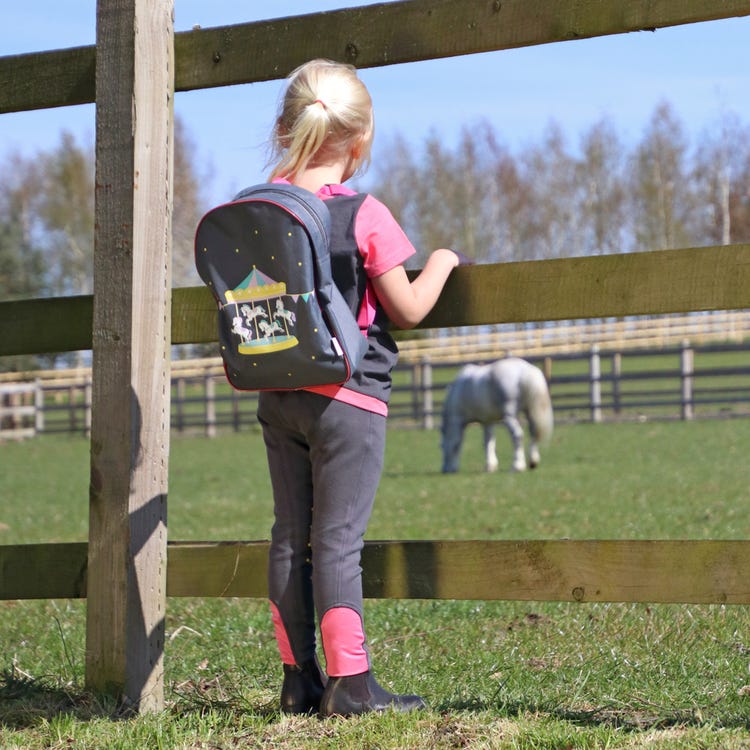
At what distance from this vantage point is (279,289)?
100 inches

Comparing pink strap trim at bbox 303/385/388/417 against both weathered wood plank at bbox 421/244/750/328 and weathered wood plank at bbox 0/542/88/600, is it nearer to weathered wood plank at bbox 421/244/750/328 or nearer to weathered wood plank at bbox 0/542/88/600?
weathered wood plank at bbox 421/244/750/328

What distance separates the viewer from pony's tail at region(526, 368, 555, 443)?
53.3 ft

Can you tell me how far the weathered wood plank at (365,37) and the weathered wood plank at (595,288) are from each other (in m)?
0.55

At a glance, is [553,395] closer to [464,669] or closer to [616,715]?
[464,669]

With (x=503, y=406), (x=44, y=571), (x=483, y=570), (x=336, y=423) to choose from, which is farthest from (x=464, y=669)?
(x=503, y=406)

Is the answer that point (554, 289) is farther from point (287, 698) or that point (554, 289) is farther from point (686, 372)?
point (686, 372)

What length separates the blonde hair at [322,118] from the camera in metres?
2.68

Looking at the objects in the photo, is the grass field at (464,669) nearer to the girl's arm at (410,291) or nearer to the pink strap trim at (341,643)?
the pink strap trim at (341,643)

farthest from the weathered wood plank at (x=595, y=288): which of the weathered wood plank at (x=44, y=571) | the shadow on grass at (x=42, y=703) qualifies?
the shadow on grass at (x=42, y=703)

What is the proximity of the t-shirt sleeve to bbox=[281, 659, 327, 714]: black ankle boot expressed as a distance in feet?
3.29

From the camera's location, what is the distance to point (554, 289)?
2818mm

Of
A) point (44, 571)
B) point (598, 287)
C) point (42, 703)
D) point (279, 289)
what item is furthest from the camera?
point (44, 571)

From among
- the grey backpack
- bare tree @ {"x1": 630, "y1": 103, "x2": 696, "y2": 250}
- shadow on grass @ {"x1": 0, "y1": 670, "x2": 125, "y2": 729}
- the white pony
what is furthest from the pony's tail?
bare tree @ {"x1": 630, "y1": 103, "x2": 696, "y2": 250}

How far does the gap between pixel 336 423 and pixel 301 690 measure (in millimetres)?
695
